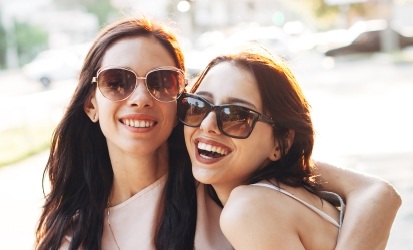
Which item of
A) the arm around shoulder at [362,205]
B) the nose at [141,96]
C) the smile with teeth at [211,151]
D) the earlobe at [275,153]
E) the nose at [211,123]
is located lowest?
the arm around shoulder at [362,205]

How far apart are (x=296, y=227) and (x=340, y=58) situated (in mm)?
28833

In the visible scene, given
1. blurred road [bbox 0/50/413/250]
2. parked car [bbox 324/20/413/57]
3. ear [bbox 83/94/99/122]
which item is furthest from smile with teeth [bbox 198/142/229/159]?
parked car [bbox 324/20/413/57]

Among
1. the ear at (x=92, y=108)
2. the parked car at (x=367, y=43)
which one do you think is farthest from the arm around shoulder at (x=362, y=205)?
the parked car at (x=367, y=43)

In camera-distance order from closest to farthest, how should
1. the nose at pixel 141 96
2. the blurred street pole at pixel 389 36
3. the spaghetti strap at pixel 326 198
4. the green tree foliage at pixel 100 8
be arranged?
1. the spaghetti strap at pixel 326 198
2. the nose at pixel 141 96
3. the blurred street pole at pixel 389 36
4. the green tree foliage at pixel 100 8

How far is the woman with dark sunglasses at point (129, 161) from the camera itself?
2.40 metres

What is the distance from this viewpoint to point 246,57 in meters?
2.21

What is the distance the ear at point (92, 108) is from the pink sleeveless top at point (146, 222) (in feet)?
1.19

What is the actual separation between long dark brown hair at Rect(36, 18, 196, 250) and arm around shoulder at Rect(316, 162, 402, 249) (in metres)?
0.55

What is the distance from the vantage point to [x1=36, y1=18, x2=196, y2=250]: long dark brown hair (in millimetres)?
2457

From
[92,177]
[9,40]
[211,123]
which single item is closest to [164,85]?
[211,123]

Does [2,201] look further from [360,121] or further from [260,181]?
[360,121]

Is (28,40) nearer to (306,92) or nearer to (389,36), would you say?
(389,36)

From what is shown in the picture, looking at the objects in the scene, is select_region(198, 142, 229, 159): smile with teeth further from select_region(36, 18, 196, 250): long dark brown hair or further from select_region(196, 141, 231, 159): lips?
select_region(36, 18, 196, 250): long dark brown hair

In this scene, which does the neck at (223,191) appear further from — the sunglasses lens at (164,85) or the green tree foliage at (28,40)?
the green tree foliage at (28,40)
